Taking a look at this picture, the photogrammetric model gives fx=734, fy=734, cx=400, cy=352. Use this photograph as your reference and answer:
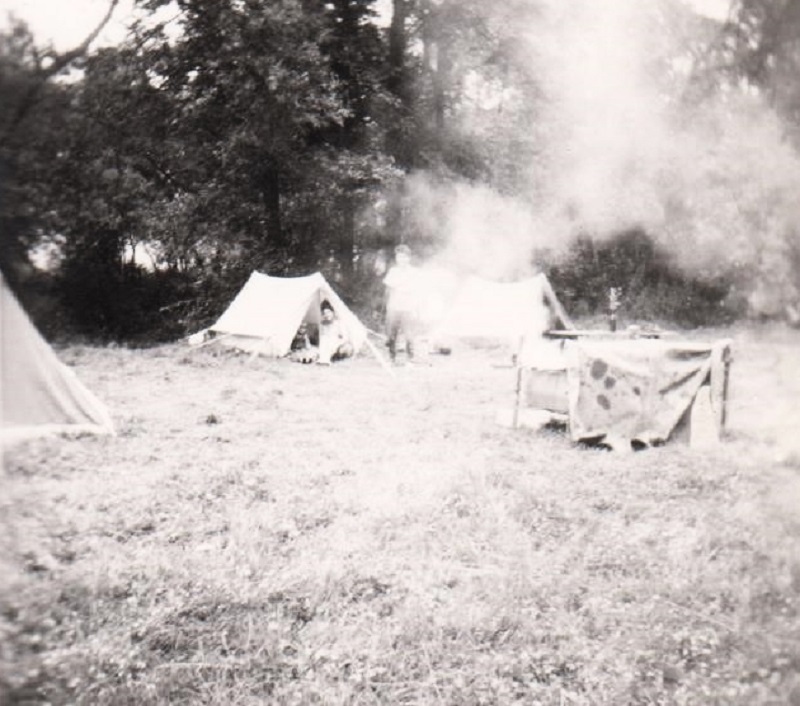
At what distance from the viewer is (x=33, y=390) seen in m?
5.32

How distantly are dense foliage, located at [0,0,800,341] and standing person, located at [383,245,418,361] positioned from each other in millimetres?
3960

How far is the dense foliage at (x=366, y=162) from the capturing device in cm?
1205

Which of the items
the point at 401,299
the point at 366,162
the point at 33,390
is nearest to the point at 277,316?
the point at 401,299

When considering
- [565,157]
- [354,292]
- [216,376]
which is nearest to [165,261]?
[354,292]

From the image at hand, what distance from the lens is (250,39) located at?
13.0 meters

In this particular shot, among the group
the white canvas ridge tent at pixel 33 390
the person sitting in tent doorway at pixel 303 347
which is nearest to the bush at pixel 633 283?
the person sitting in tent doorway at pixel 303 347

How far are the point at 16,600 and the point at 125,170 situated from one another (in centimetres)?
1163

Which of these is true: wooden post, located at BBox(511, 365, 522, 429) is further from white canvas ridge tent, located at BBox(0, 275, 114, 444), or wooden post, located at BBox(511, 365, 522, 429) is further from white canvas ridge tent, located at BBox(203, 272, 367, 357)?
white canvas ridge tent, located at BBox(203, 272, 367, 357)

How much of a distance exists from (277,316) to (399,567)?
756 centimetres

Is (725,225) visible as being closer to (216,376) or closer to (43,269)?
(216,376)

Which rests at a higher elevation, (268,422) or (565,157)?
(565,157)

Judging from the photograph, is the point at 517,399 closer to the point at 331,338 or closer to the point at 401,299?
the point at 401,299

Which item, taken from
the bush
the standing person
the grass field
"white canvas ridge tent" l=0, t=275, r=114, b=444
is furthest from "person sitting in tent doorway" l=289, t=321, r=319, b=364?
the bush

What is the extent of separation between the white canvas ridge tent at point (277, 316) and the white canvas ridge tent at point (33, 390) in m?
4.68
